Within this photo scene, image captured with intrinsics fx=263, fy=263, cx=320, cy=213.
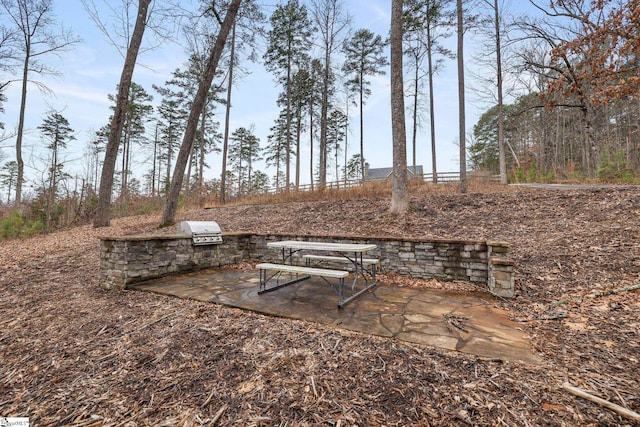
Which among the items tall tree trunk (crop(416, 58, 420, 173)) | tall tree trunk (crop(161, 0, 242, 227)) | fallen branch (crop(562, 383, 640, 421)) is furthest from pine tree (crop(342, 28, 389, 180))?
fallen branch (crop(562, 383, 640, 421))

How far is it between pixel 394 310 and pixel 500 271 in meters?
1.55

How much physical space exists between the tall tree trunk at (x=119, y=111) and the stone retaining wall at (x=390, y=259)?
5.57m

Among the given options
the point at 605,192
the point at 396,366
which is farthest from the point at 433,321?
the point at 605,192

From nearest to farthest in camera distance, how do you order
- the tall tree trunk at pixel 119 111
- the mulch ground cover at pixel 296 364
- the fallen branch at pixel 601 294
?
the mulch ground cover at pixel 296 364, the fallen branch at pixel 601 294, the tall tree trunk at pixel 119 111

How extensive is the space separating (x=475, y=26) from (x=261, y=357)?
1332cm

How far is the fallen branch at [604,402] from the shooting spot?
1.34m

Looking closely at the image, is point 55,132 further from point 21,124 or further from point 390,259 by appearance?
point 390,259

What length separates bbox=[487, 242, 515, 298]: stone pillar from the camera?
3232 millimetres

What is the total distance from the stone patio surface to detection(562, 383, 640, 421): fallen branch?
0.31m

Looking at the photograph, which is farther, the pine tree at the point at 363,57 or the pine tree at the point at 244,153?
the pine tree at the point at 244,153

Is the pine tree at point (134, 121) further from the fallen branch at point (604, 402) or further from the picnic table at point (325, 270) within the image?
the fallen branch at point (604, 402)

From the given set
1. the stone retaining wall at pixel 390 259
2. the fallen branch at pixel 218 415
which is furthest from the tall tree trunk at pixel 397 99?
the fallen branch at pixel 218 415

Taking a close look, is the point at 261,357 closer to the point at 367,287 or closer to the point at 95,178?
the point at 367,287

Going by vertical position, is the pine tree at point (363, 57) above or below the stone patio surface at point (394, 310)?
above
